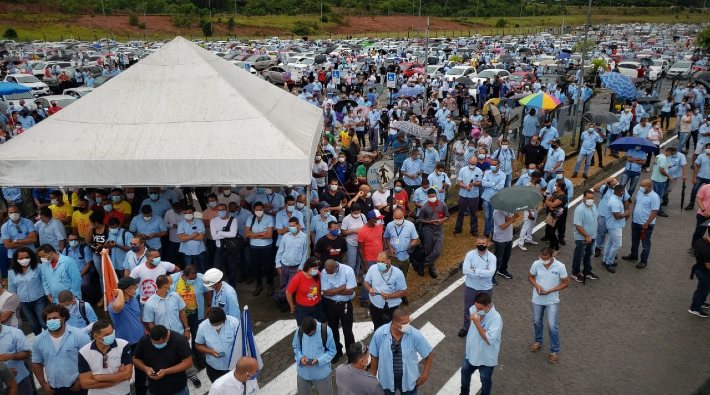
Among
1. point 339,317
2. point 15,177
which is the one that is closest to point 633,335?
point 339,317

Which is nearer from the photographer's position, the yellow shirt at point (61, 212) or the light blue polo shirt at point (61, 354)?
the light blue polo shirt at point (61, 354)

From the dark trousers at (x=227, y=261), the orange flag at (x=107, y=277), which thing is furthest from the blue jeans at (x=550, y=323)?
the orange flag at (x=107, y=277)

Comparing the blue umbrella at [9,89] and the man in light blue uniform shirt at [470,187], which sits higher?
the blue umbrella at [9,89]

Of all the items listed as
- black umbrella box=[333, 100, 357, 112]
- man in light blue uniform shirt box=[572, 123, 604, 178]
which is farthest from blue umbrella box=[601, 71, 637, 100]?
black umbrella box=[333, 100, 357, 112]

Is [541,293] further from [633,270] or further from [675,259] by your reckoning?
[675,259]

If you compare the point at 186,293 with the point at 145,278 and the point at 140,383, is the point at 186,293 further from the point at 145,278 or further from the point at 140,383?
the point at 140,383

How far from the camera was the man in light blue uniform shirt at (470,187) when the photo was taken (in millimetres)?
11055

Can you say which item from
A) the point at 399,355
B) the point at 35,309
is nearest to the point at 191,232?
the point at 35,309

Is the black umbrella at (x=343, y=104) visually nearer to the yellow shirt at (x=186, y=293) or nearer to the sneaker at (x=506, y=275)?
the sneaker at (x=506, y=275)

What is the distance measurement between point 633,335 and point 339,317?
4.45 m

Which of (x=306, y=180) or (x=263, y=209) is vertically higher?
(x=306, y=180)

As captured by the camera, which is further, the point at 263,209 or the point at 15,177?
the point at 263,209

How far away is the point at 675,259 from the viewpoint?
35.1ft

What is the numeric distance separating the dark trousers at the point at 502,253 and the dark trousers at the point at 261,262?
3936mm
